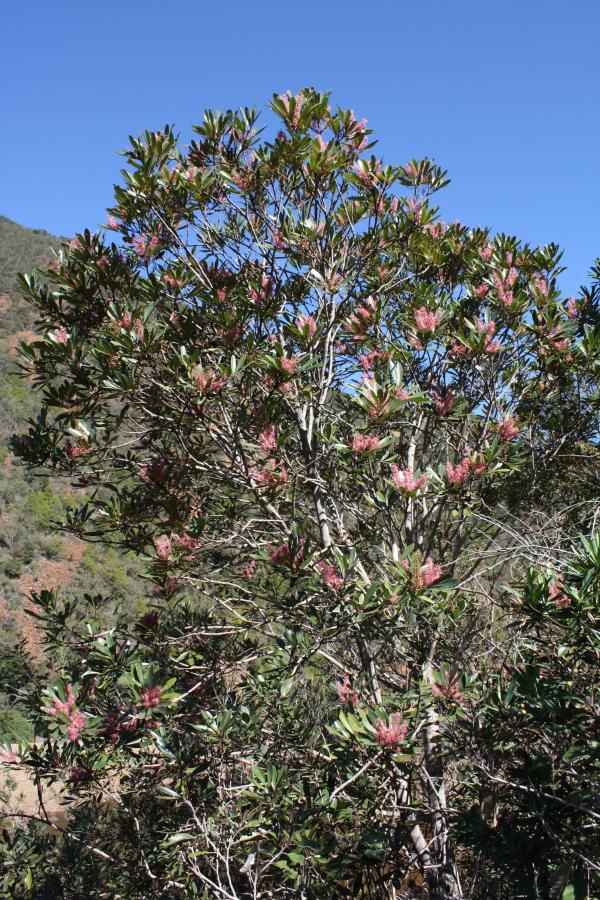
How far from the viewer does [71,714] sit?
2.69m

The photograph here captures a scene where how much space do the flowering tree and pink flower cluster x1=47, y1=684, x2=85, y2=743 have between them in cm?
2

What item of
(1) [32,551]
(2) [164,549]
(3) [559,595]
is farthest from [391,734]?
(1) [32,551]

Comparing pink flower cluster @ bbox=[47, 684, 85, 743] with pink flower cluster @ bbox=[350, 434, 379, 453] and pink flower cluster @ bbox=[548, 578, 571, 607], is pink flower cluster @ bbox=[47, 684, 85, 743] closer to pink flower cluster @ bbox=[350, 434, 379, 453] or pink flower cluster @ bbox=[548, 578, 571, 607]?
pink flower cluster @ bbox=[350, 434, 379, 453]

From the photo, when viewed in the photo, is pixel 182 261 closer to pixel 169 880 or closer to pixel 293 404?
pixel 293 404

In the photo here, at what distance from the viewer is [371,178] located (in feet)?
13.3

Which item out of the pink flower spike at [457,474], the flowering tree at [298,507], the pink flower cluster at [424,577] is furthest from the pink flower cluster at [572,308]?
the pink flower cluster at [424,577]

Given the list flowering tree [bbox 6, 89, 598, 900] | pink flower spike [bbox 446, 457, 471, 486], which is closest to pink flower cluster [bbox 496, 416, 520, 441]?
flowering tree [bbox 6, 89, 598, 900]

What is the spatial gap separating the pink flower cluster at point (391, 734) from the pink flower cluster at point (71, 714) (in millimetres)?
1382

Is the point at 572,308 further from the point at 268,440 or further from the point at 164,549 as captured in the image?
the point at 164,549

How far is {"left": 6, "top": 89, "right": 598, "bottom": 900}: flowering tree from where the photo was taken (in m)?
2.70

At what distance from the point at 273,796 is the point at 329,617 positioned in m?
0.86

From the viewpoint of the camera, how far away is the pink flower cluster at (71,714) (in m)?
2.65

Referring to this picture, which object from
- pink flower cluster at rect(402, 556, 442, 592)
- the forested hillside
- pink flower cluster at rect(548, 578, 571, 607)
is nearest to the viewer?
pink flower cluster at rect(548, 578, 571, 607)

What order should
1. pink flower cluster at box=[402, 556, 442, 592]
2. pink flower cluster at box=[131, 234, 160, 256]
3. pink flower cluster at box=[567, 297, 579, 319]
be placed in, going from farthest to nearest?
1. pink flower cluster at box=[567, 297, 579, 319]
2. pink flower cluster at box=[131, 234, 160, 256]
3. pink flower cluster at box=[402, 556, 442, 592]
